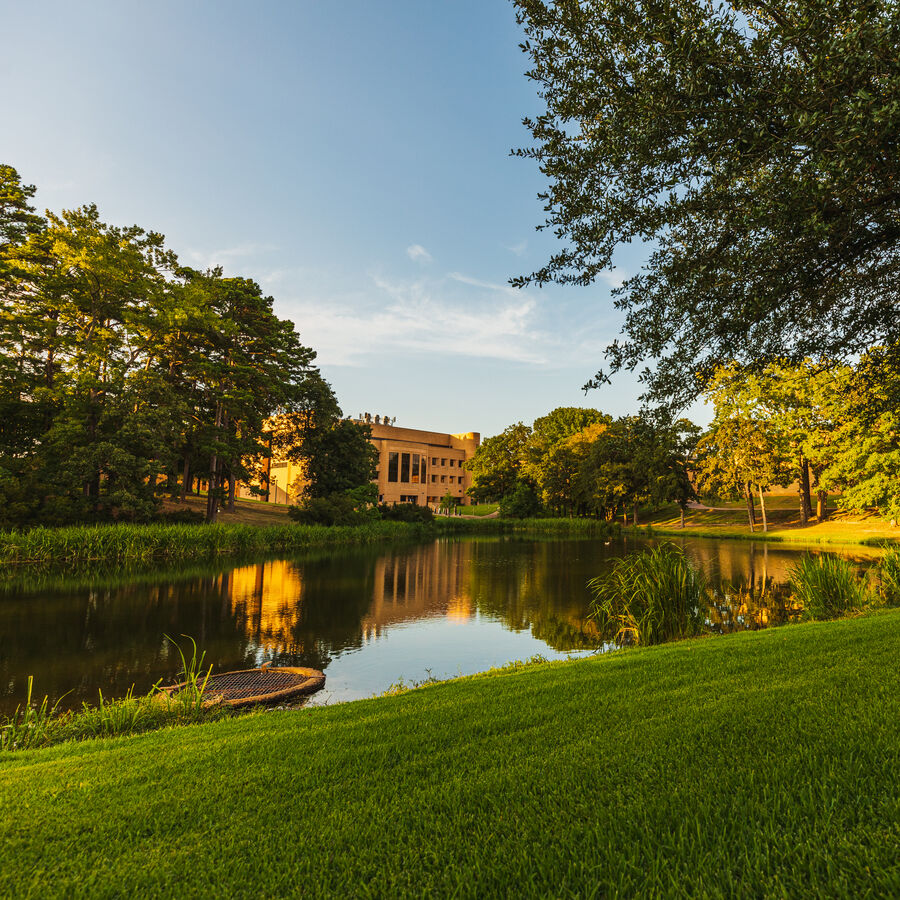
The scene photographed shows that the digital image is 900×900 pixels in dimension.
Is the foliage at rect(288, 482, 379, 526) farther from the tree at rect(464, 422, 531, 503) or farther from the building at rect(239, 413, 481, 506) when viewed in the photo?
the tree at rect(464, 422, 531, 503)

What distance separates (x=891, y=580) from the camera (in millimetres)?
10719

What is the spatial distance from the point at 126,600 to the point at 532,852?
14.0m

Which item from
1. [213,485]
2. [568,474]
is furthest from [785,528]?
[213,485]

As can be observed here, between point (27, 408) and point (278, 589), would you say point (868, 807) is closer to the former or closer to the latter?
point (278, 589)

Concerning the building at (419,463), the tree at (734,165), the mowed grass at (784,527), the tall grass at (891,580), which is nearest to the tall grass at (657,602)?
the tall grass at (891,580)

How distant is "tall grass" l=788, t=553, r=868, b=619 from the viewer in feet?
31.3

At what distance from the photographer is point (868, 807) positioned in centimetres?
203

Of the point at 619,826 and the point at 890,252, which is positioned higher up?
the point at 890,252

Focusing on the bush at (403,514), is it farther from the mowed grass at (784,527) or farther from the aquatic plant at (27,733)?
the aquatic plant at (27,733)

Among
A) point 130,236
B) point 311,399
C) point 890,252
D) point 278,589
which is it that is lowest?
point 278,589

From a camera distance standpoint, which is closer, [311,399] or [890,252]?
[890,252]

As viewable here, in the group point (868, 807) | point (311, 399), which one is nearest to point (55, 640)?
point (868, 807)

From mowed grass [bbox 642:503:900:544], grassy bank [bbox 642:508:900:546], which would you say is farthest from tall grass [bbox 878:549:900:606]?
mowed grass [bbox 642:503:900:544]

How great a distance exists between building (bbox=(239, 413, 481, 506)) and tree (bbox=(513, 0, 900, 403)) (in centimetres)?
4736
